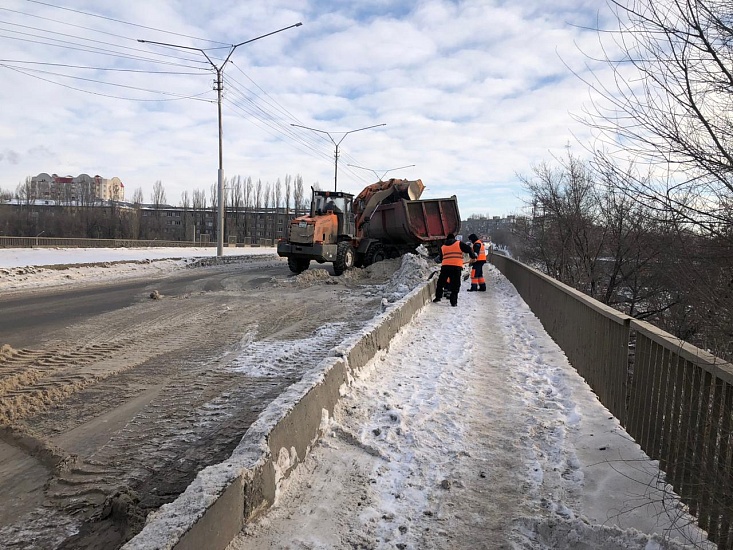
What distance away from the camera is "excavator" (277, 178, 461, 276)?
1778 cm

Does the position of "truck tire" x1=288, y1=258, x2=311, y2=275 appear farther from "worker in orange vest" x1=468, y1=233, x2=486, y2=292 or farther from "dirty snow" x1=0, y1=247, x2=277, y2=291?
"worker in orange vest" x1=468, y1=233, x2=486, y2=292

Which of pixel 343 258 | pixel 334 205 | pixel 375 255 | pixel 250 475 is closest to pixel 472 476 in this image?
pixel 250 475

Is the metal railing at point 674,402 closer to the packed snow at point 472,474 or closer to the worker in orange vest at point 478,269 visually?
the packed snow at point 472,474

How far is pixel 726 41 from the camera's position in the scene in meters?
3.00

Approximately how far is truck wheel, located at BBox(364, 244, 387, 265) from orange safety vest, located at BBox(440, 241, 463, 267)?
814 cm

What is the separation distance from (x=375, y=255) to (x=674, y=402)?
16956 mm

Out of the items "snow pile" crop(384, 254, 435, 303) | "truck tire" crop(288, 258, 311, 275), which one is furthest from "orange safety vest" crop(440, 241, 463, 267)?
"truck tire" crop(288, 258, 311, 275)

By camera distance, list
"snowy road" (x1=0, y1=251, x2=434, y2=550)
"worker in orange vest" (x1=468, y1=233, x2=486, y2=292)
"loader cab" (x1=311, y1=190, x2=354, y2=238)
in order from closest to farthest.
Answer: "snowy road" (x1=0, y1=251, x2=434, y2=550), "worker in orange vest" (x1=468, y1=233, x2=486, y2=292), "loader cab" (x1=311, y1=190, x2=354, y2=238)


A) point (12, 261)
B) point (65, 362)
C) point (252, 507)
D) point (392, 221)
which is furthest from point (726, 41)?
point (12, 261)

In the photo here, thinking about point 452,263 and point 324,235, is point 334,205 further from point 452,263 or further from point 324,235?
point 452,263

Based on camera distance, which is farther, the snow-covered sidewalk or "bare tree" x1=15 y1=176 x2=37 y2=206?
"bare tree" x1=15 y1=176 x2=37 y2=206

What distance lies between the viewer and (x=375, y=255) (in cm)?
2019

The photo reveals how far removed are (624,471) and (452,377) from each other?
2553mm

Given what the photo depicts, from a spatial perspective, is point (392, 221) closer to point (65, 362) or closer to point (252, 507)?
point (65, 362)
